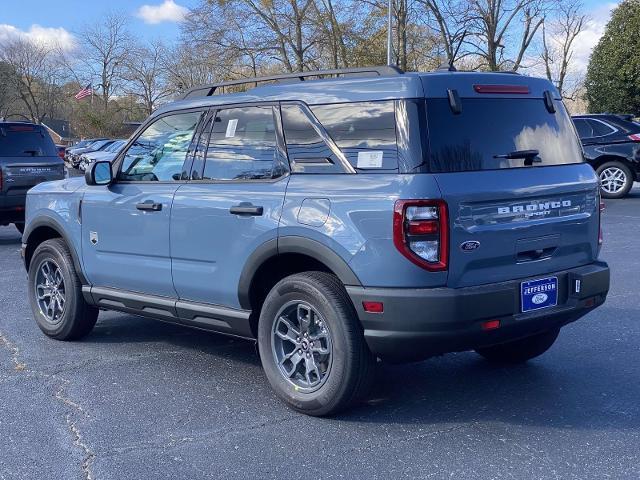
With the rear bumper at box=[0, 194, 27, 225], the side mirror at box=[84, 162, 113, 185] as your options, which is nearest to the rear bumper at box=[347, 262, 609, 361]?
the side mirror at box=[84, 162, 113, 185]

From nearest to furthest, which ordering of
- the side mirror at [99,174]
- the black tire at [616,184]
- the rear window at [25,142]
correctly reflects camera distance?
the side mirror at [99,174] → the rear window at [25,142] → the black tire at [616,184]

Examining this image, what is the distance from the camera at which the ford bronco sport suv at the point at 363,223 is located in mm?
4070

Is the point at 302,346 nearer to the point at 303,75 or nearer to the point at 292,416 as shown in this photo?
the point at 292,416

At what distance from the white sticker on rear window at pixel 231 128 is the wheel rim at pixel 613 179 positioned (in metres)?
13.0

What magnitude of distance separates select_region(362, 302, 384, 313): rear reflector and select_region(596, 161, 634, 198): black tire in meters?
13.4

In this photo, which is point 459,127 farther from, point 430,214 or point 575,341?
point 575,341

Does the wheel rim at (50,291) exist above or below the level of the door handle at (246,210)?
below

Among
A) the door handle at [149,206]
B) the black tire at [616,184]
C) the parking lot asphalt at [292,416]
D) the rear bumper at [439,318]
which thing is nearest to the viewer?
the parking lot asphalt at [292,416]

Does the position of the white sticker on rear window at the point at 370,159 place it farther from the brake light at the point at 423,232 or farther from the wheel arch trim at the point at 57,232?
the wheel arch trim at the point at 57,232

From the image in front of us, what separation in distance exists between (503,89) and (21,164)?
957 centimetres

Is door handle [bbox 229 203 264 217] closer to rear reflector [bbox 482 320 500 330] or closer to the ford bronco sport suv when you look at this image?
the ford bronco sport suv

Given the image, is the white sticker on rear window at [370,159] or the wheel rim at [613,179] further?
the wheel rim at [613,179]

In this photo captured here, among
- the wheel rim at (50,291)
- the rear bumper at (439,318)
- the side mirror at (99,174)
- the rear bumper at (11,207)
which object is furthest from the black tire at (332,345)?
the rear bumper at (11,207)

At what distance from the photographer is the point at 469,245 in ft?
13.4
